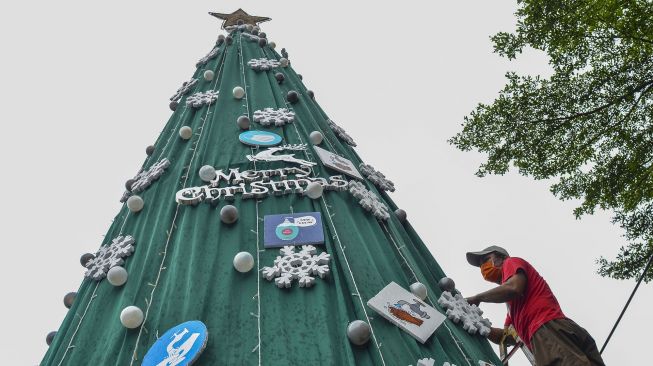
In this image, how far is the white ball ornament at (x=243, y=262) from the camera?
3.74 meters

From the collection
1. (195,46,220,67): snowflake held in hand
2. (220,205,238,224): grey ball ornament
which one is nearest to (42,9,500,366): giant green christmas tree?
(220,205,238,224): grey ball ornament

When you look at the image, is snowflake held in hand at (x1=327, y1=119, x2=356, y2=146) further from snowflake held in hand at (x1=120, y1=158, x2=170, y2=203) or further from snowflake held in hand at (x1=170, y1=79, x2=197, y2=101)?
snowflake held in hand at (x1=120, y1=158, x2=170, y2=203)

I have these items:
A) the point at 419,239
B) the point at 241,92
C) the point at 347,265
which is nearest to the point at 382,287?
the point at 347,265

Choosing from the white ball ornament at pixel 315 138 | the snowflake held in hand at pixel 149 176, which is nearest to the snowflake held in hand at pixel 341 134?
the white ball ornament at pixel 315 138

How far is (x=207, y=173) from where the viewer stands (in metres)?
4.69

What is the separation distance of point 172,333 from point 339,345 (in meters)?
0.92

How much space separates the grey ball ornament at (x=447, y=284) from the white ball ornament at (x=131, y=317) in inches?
86.8

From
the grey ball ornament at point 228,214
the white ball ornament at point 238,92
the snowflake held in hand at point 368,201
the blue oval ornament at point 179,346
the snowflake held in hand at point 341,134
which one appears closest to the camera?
the blue oval ornament at point 179,346

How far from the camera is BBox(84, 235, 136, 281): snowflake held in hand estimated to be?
4.40 metres

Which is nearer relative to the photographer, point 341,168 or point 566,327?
→ point 566,327

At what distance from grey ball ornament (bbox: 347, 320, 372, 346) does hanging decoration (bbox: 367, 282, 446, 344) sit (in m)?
0.33

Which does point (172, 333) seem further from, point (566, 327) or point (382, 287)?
point (566, 327)

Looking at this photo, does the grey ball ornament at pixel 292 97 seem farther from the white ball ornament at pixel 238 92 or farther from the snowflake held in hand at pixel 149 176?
the snowflake held in hand at pixel 149 176

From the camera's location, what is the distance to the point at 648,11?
5848mm
